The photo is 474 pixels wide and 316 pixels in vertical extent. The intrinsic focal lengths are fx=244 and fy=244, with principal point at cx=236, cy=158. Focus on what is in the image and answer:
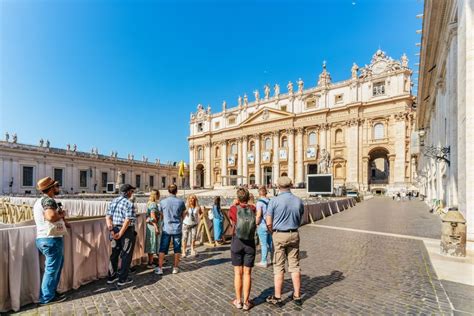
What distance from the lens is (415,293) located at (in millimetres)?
3990

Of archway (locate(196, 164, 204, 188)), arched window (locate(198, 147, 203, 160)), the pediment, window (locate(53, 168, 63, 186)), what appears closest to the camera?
window (locate(53, 168, 63, 186))

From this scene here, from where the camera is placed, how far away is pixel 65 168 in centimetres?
4669

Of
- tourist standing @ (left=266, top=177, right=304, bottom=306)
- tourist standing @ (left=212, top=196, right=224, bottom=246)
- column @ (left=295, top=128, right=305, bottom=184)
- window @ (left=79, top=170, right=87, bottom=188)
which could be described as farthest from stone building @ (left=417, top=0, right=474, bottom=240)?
window @ (left=79, top=170, right=87, bottom=188)

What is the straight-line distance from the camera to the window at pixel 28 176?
138ft

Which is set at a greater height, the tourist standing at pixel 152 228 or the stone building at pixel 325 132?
the stone building at pixel 325 132

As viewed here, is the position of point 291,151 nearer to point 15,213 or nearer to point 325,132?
point 325,132

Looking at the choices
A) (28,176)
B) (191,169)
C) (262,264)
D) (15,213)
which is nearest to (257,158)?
(191,169)

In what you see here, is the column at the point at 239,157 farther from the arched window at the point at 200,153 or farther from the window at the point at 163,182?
the window at the point at 163,182

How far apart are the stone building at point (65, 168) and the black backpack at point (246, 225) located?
3215cm

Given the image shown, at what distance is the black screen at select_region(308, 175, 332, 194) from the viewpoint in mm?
21706

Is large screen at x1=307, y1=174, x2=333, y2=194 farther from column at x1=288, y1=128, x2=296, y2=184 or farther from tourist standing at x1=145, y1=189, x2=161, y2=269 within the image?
column at x1=288, y1=128, x2=296, y2=184

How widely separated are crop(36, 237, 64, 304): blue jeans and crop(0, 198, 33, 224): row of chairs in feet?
33.0

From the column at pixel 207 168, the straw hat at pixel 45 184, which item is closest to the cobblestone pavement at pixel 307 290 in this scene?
the straw hat at pixel 45 184

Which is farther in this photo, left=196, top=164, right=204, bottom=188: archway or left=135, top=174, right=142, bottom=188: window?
left=196, top=164, right=204, bottom=188: archway
